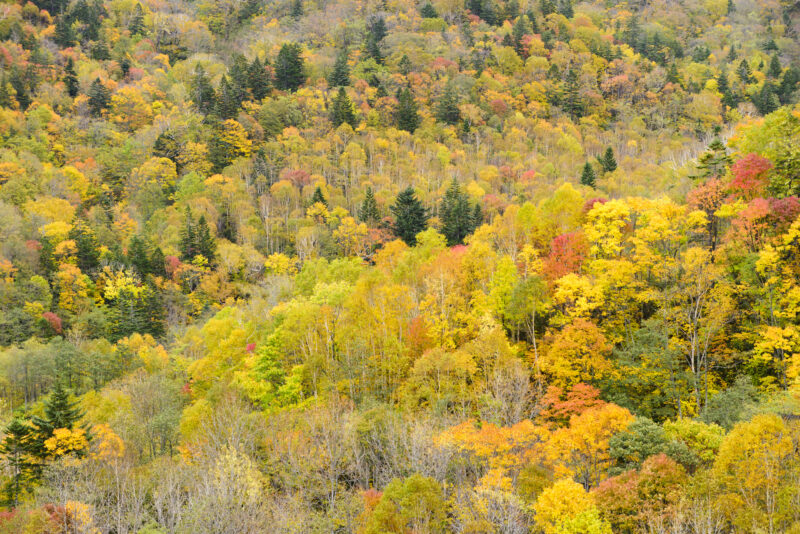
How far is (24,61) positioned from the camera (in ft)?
397

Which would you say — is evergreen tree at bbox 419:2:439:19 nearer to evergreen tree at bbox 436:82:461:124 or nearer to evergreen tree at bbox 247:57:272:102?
evergreen tree at bbox 436:82:461:124

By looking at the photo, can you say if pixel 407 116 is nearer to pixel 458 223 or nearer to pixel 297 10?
pixel 458 223

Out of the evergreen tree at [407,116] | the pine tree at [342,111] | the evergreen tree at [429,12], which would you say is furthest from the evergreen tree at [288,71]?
the evergreen tree at [429,12]

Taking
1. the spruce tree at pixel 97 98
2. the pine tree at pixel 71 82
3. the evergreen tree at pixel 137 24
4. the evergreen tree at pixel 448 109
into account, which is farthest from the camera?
the evergreen tree at pixel 137 24

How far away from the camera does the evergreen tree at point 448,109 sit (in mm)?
111438

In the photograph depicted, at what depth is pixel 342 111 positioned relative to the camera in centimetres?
10681

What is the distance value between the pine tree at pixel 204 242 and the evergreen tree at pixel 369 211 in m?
20.4

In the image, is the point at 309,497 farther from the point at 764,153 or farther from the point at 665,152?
the point at 665,152

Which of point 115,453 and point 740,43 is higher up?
point 740,43

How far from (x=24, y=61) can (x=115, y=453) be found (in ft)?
365

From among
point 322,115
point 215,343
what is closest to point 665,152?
point 322,115

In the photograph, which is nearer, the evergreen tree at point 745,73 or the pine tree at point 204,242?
the pine tree at point 204,242

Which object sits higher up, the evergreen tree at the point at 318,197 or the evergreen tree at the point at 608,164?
the evergreen tree at the point at 608,164

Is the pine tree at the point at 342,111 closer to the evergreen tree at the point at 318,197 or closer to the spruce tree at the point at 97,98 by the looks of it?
the evergreen tree at the point at 318,197
